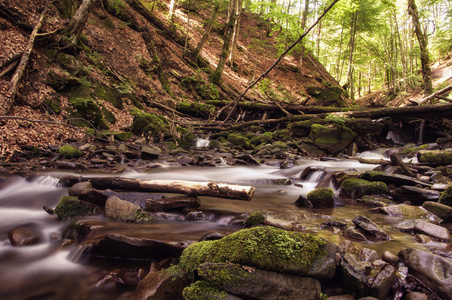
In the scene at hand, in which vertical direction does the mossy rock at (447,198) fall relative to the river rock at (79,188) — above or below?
above

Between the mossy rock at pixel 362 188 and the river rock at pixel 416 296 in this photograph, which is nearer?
the river rock at pixel 416 296

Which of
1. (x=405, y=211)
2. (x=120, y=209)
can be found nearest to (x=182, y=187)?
(x=120, y=209)

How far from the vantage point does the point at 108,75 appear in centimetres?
1307

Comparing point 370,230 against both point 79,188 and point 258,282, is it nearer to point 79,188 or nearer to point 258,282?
point 258,282

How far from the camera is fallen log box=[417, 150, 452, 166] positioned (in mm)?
6691

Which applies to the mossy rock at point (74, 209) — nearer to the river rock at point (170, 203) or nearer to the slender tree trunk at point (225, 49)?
the river rock at point (170, 203)

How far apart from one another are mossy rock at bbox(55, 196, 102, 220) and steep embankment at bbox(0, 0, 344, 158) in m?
2.09

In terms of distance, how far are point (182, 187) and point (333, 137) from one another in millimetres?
8952

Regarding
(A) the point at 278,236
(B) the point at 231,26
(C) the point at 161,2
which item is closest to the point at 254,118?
(B) the point at 231,26

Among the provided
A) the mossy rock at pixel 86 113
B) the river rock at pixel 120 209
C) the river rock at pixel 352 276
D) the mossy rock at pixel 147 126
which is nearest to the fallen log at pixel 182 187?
the river rock at pixel 120 209

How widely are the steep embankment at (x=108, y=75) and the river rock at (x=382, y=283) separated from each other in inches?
222

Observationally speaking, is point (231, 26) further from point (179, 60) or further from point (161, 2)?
point (161, 2)

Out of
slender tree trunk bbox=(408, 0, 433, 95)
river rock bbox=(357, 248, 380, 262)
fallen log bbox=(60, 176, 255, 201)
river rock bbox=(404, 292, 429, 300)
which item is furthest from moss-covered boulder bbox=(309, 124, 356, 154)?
river rock bbox=(404, 292, 429, 300)

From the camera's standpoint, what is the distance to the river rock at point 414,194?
4766 mm
